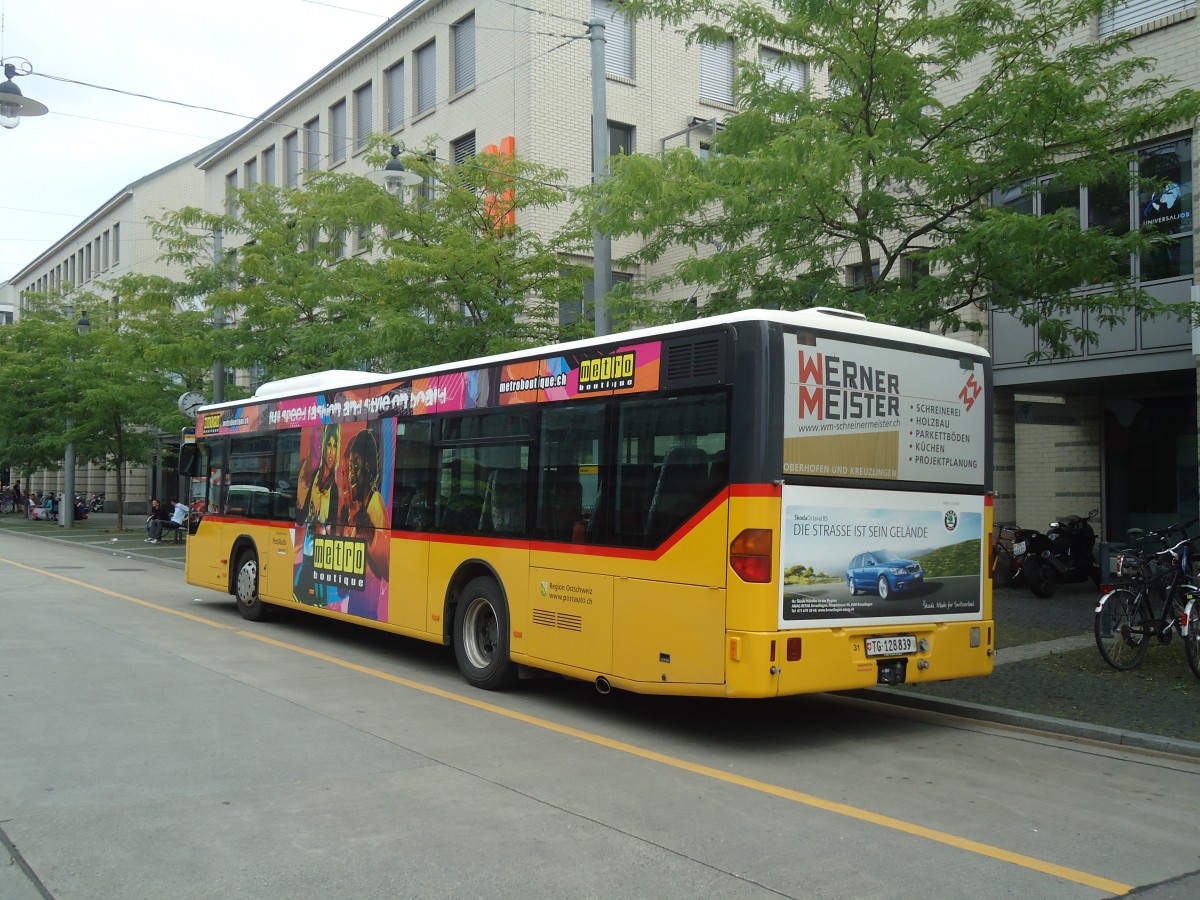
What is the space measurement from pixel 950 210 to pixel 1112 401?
9.20 meters

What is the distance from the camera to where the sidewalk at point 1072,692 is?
8.12 m

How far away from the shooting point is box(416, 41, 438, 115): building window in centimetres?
2942

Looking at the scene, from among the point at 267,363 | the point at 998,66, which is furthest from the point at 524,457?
the point at 267,363

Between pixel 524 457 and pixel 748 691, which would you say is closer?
pixel 748 691

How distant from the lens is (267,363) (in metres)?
23.1

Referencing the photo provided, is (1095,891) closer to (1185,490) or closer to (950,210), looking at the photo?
(950,210)

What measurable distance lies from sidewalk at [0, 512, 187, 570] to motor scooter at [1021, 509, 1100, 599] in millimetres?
17670

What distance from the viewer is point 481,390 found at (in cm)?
1012

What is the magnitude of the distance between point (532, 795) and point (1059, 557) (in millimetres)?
12337

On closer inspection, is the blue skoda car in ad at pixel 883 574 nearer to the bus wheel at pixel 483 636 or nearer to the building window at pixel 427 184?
the bus wheel at pixel 483 636

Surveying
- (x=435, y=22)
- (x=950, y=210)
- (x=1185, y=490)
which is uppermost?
(x=435, y=22)

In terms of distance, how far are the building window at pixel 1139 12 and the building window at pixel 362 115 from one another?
2177 cm

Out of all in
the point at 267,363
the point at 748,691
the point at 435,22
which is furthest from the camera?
the point at 435,22

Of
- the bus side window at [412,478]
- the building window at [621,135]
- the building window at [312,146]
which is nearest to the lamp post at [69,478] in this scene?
the building window at [312,146]
